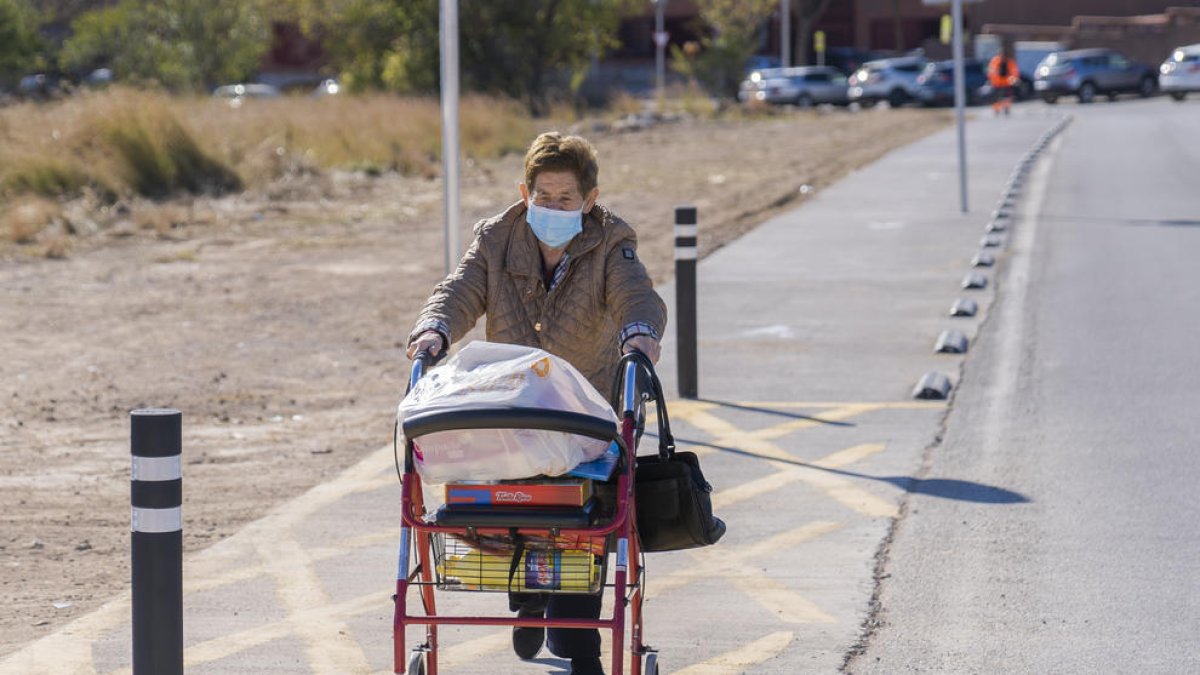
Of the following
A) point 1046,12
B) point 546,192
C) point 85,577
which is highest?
point 1046,12

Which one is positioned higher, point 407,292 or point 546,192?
point 546,192

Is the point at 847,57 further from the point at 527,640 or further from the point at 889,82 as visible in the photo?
the point at 527,640

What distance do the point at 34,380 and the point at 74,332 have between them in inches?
85.3

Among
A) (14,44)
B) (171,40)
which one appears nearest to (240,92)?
(171,40)

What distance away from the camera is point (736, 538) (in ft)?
23.4

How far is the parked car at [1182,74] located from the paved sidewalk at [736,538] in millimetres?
40295

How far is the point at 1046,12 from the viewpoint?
80.8 m

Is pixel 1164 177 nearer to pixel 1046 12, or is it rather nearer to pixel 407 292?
pixel 407 292

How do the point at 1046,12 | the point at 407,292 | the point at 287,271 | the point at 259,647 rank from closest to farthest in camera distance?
the point at 259,647 → the point at 407,292 → the point at 287,271 → the point at 1046,12

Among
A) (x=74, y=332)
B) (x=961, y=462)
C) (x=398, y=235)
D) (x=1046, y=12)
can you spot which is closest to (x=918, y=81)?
(x=1046, y=12)

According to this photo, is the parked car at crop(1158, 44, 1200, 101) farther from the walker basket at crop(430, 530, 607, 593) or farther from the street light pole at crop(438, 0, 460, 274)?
the walker basket at crop(430, 530, 607, 593)

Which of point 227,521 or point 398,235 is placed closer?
point 227,521

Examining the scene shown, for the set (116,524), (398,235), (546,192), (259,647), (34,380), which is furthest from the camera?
(398,235)

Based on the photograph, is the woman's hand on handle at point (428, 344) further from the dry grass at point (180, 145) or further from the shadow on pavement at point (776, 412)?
the dry grass at point (180, 145)
